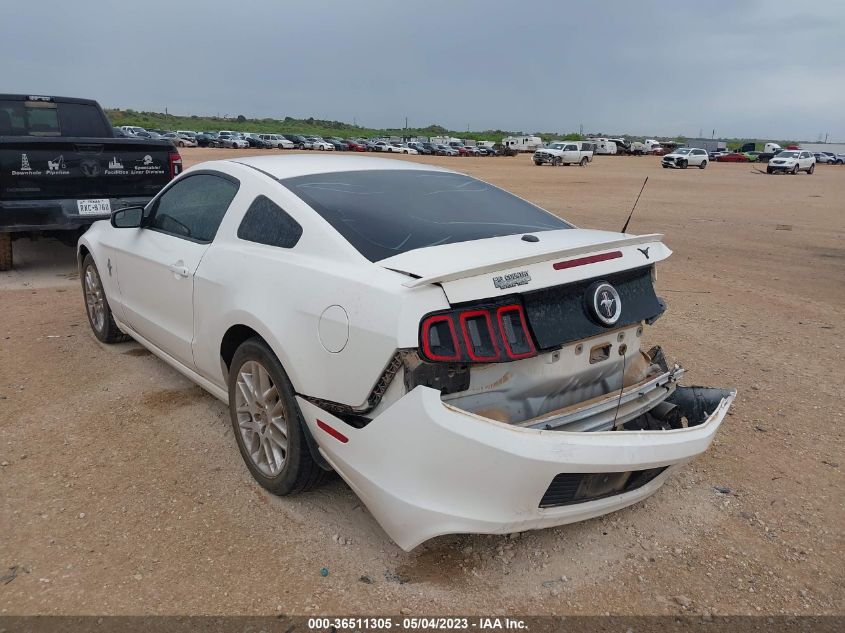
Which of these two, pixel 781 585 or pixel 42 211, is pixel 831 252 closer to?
pixel 781 585

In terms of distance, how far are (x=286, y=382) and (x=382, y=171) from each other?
1435 millimetres

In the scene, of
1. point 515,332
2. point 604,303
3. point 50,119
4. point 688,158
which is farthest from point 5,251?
point 688,158

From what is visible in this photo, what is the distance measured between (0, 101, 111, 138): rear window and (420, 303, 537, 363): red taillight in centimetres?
798

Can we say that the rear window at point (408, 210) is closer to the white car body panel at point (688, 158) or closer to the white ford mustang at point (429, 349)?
the white ford mustang at point (429, 349)

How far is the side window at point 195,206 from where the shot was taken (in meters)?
3.63

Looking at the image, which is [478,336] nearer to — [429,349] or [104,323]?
[429,349]

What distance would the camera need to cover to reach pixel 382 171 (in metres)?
3.70

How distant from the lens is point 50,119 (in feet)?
27.6

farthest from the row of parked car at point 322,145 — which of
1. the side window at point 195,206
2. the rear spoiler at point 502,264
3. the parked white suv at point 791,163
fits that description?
the rear spoiler at point 502,264

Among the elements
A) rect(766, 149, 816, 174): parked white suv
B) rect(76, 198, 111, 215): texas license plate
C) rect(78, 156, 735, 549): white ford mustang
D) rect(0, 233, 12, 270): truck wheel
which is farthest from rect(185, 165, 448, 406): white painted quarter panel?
rect(766, 149, 816, 174): parked white suv

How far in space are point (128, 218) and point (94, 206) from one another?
3220 millimetres

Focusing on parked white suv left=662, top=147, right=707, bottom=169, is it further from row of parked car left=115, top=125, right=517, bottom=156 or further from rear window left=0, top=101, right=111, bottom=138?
rear window left=0, top=101, right=111, bottom=138

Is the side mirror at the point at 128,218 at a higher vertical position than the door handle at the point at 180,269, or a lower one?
higher

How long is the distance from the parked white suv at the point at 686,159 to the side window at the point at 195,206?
1759 inches
